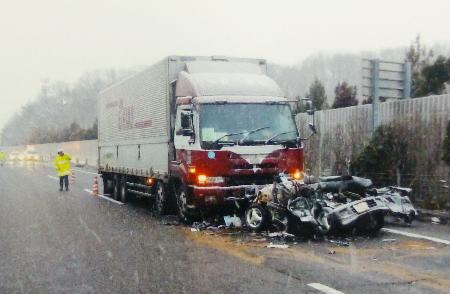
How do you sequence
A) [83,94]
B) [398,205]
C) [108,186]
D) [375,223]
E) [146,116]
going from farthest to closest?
[83,94]
[108,186]
[146,116]
[398,205]
[375,223]

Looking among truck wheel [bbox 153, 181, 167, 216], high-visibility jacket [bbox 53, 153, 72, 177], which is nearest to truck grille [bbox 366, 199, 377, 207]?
truck wheel [bbox 153, 181, 167, 216]

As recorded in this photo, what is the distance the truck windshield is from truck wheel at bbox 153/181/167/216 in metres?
2.51

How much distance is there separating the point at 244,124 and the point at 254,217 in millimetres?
1855

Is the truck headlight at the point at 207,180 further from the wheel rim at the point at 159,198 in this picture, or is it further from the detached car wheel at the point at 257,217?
the wheel rim at the point at 159,198

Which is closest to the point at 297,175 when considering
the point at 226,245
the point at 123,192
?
the point at 226,245

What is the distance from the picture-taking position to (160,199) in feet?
43.3

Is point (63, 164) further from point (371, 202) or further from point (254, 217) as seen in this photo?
point (371, 202)

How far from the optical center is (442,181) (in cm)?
1339

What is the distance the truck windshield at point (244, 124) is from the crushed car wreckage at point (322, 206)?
107 centimetres

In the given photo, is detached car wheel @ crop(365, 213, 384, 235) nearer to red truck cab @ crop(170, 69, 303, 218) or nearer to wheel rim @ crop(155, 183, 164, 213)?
red truck cab @ crop(170, 69, 303, 218)

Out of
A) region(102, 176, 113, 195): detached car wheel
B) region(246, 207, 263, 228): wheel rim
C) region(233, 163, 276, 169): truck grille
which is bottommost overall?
region(102, 176, 113, 195): detached car wheel

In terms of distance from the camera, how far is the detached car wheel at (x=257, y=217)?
1033 centimetres

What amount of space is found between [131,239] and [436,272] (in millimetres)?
5058

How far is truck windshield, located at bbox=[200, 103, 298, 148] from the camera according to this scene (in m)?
11.0
